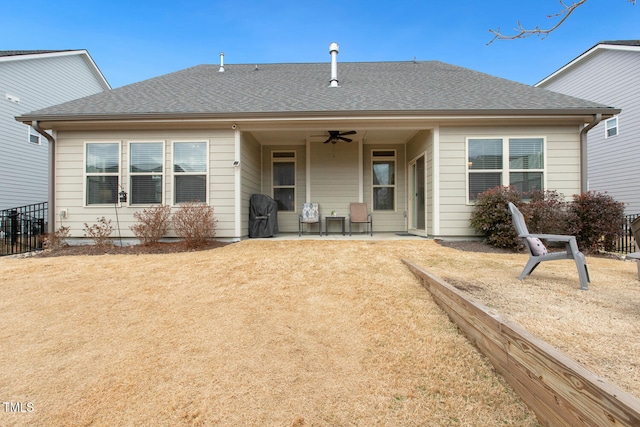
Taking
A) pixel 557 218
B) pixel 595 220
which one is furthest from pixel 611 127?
pixel 557 218

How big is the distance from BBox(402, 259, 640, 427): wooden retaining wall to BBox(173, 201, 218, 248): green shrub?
472cm

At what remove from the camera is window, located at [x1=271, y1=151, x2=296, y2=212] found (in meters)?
7.99

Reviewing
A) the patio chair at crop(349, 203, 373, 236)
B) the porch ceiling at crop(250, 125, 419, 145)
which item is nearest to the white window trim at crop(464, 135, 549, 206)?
the porch ceiling at crop(250, 125, 419, 145)

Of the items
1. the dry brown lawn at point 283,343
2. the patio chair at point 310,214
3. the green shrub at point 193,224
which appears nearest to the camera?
the dry brown lawn at point 283,343

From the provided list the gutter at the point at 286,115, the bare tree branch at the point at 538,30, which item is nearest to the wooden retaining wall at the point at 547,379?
the bare tree branch at the point at 538,30

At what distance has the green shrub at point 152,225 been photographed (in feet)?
18.1

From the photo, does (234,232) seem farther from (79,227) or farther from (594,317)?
(594,317)

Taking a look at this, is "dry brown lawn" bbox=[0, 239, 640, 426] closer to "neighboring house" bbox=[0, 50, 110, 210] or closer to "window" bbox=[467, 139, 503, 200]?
"window" bbox=[467, 139, 503, 200]

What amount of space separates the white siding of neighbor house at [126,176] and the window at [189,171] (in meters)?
0.11

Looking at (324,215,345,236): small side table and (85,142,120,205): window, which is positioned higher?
(85,142,120,205): window

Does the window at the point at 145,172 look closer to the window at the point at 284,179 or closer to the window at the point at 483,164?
the window at the point at 284,179

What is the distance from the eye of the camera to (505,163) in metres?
5.90

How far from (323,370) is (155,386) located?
96 cm

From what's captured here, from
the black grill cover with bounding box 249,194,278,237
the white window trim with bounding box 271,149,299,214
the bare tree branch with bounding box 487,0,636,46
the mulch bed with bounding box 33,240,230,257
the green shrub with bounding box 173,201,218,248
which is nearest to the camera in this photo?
the bare tree branch with bounding box 487,0,636,46
